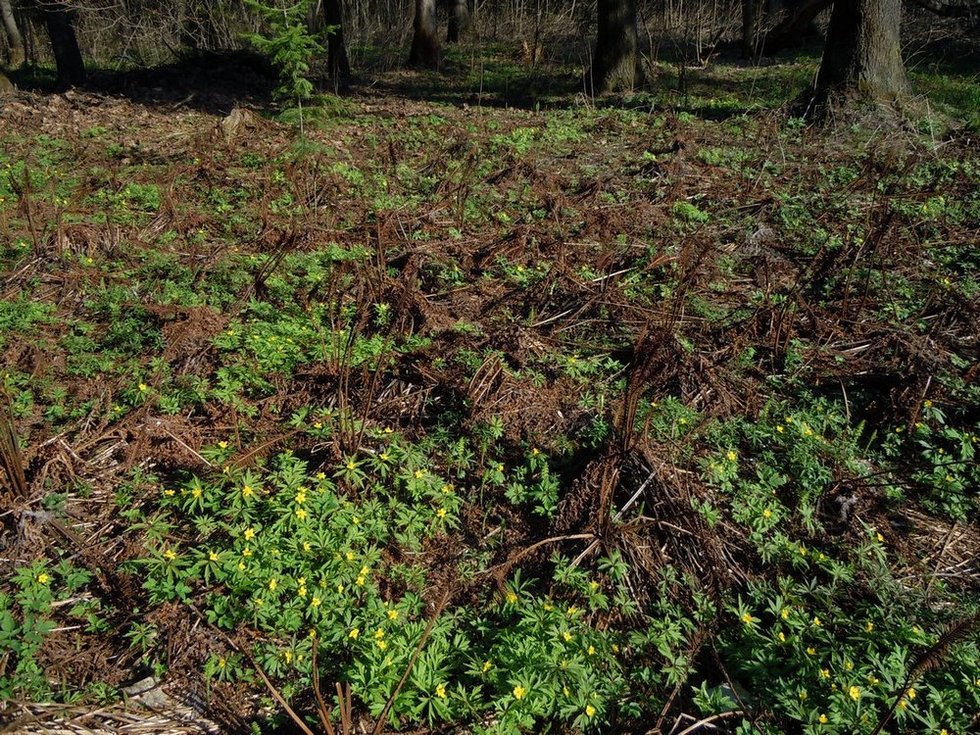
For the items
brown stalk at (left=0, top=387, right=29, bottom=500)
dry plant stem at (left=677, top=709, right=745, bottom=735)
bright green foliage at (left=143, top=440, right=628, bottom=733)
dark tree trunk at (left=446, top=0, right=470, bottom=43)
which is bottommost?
dry plant stem at (left=677, top=709, right=745, bottom=735)

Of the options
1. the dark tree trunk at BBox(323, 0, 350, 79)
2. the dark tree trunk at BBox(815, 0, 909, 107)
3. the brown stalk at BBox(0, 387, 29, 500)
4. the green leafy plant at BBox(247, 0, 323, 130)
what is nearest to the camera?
the brown stalk at BBox(0, 387, 29, 500)

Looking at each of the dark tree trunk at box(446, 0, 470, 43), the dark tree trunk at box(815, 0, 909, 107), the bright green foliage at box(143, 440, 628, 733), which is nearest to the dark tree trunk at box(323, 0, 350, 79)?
the dark tree trunk at box(446, 0, 470, 43)

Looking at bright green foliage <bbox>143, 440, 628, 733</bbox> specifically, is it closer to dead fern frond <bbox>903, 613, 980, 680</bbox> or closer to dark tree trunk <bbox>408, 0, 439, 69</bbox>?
dead fern frond <bbox>903, 613, 980, 680</bbox>

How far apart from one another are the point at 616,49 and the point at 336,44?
522cm

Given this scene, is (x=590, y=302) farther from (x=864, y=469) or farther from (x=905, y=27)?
(x=905, y=27)

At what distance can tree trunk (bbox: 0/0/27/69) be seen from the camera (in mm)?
17422

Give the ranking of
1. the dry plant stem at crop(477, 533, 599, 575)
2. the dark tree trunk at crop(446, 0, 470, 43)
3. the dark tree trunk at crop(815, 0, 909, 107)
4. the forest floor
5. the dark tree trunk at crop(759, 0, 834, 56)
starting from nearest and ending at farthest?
1. the forest floor
2. the dry plant stem at crop(477, 533, 599, 575)
3. the dark tree trunk at crop(815, 0, 909, 107)
4. the dark tree trunk at crop(759, 0, 834, 56)
5. the dark tree trunk at crop(446, 0, 470, 43)

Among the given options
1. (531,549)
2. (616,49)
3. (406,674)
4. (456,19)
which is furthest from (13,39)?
(406,674)

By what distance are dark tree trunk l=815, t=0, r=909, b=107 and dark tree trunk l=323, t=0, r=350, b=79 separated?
26.2ft

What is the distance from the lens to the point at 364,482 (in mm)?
3846

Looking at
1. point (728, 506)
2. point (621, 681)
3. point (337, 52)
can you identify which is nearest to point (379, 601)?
point (621, 681)

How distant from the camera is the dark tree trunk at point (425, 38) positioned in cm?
1431

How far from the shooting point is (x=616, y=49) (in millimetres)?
10703

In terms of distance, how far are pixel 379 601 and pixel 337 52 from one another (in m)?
11.9
